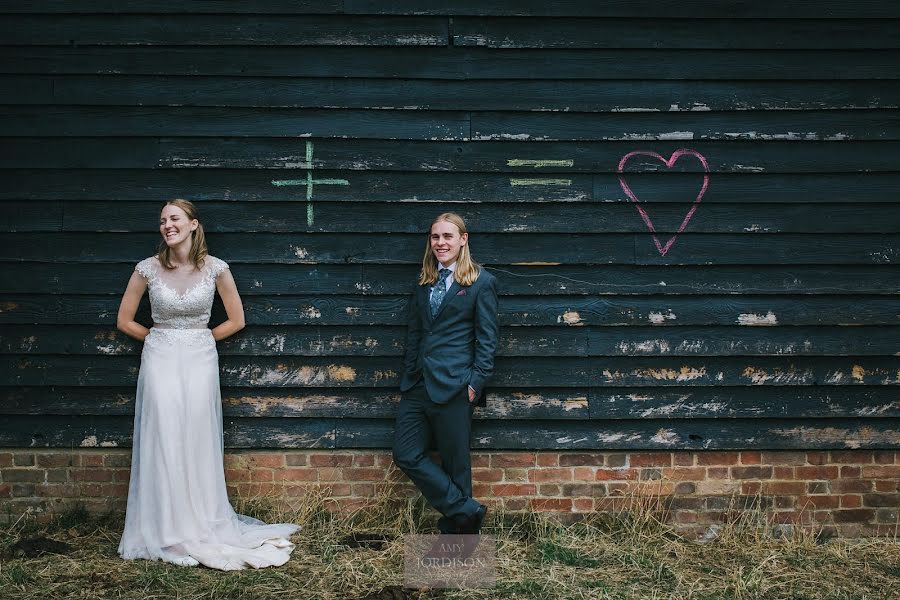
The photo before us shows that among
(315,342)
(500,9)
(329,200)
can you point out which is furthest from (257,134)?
(500,9)

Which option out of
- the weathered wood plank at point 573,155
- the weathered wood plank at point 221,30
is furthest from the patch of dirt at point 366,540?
the weathered wood plank at point 221,30

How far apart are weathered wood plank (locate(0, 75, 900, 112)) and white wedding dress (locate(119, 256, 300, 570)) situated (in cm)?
104

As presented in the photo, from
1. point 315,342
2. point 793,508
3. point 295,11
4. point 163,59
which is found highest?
point 295,11

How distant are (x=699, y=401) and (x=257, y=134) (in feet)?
9.89

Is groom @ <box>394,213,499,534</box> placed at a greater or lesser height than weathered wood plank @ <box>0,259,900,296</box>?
lesser

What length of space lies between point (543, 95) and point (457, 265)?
1.13m

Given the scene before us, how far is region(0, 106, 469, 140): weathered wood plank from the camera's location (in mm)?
4168

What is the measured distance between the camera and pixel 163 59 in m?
4.17

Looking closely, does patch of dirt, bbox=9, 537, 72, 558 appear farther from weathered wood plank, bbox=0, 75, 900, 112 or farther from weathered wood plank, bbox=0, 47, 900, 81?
weathered wood plank, bbox=0, 47, 900, 81

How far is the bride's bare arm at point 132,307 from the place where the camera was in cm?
406

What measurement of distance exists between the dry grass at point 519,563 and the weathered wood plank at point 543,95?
2.31 m

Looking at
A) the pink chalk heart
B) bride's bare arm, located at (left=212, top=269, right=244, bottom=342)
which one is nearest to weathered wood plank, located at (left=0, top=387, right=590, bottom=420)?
bride's bare arm, located at (left=212, top=269, right=244, bottom=342)

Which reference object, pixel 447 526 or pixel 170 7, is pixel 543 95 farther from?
pixel 447 526

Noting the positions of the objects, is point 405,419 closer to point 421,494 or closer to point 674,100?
point 421,494
